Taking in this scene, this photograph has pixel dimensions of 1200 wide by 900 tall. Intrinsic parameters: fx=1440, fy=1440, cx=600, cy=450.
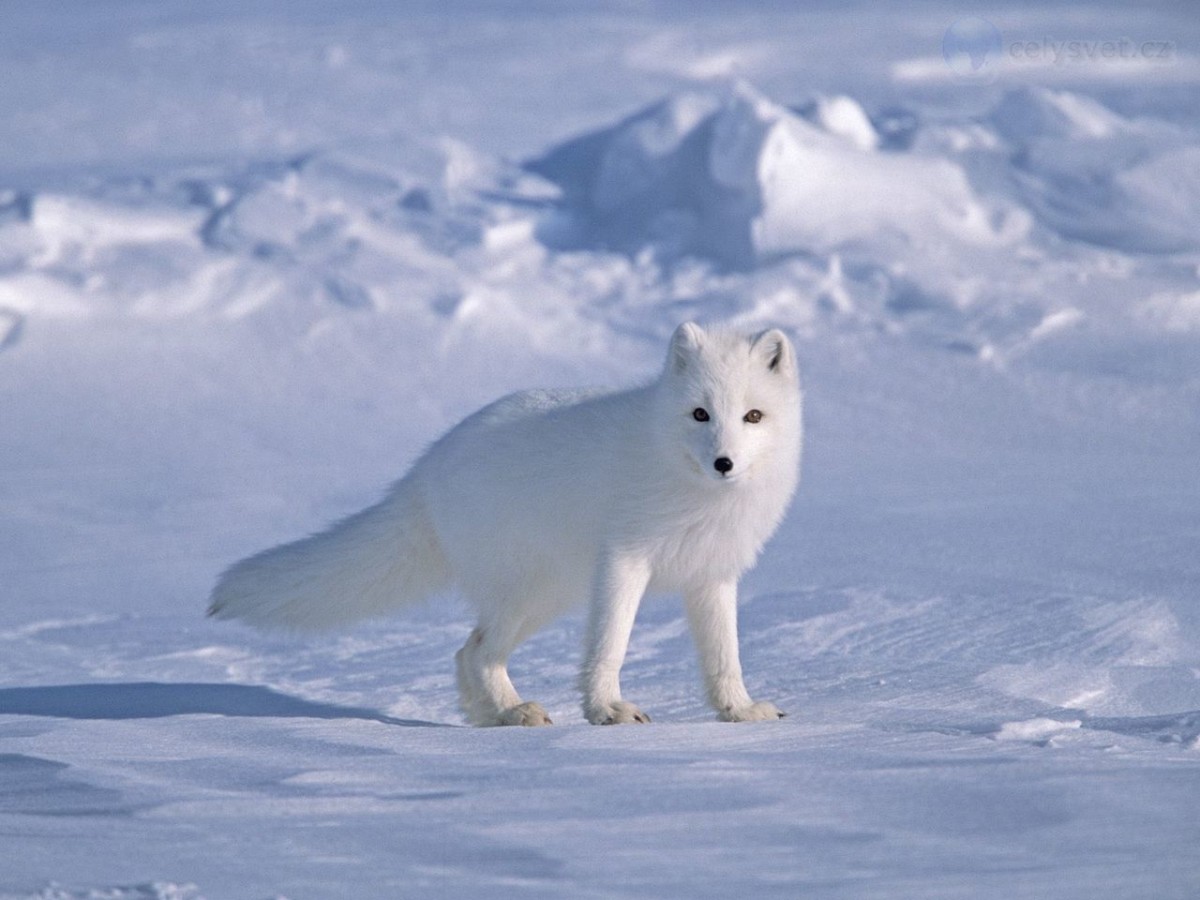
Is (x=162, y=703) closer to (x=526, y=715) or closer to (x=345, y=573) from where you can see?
(x=345, y=573)

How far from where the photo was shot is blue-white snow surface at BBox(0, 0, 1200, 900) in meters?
2.03

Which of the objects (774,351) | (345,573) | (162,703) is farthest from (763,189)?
(162,703)

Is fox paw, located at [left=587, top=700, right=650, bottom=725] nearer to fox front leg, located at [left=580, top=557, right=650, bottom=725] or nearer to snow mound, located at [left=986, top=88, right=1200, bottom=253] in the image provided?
fox front leg, located at [left=580, top=557, right=650, bottom=725]

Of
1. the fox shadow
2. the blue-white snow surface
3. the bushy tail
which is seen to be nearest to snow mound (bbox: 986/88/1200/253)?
the blue-white snow surface

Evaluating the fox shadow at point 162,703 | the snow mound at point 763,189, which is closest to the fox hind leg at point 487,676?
the fox shadow at point 162,703

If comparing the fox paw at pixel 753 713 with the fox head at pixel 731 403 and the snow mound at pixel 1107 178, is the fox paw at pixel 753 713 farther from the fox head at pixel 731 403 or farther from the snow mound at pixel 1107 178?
the snow mound at pixel 1107 178

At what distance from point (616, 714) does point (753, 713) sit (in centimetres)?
29

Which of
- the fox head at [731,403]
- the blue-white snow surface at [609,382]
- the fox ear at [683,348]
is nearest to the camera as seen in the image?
the blue-white snow surface at [609,382]

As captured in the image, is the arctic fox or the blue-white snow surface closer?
the blue-white snow surface

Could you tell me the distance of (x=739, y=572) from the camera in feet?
10.5

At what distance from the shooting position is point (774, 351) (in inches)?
124

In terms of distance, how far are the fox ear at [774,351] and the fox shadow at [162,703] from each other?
1.11 meters

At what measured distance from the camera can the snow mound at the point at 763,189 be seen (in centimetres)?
775

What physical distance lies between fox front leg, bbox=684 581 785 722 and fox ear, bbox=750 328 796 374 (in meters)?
0.49
